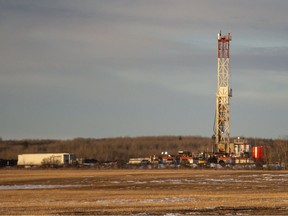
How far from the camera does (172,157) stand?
478ft

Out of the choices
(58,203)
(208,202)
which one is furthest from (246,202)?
(58,203)

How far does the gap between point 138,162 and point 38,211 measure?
12013cm

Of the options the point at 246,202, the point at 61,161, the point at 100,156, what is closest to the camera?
the point at 246,202

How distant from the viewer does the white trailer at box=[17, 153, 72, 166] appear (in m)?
156

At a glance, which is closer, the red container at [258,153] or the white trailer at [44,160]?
the red container at [258,153]

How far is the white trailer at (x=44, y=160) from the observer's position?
6122 inches

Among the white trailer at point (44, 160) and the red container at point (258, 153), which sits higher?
the red container at point (258, 153)

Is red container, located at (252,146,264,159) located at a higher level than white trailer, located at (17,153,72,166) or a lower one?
higher

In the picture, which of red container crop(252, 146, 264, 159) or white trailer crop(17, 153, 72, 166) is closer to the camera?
red container crop(252, 146, 264, 159)

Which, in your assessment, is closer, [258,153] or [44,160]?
[258,153]

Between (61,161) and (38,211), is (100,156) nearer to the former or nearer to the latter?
(61,161)

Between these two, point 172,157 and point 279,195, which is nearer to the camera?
point 279,195

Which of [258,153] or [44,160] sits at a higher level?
[258,153]

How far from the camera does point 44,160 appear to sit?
6235 inches
